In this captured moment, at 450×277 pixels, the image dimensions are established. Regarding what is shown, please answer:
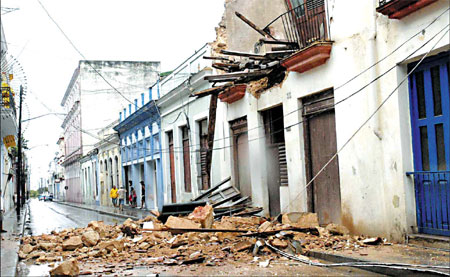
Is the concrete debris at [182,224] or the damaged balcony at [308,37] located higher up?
the damaged balcony at [308,37]

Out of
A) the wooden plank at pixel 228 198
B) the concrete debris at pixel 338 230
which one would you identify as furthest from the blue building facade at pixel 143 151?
the concrete debris at pixel 338 230

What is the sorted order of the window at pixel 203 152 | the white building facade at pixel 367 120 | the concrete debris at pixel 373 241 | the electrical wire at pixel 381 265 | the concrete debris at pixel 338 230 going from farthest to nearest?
the window at pixel 203 152, the concrete debris at pixel 338 230, the concrete debris at pixel 373 241, the white building facade at pixel 367 120, the electrical wire at pixel 381 265

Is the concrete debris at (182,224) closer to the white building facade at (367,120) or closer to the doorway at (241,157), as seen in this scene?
the white building facade at (367,120)

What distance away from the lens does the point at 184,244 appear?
923 centimetres

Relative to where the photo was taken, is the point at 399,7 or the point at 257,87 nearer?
the point at 399,7

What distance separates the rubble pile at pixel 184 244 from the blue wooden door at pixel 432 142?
103cm

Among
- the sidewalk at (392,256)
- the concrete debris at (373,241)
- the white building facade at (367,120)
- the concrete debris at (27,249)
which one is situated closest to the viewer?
the sidewalk at (392,256)

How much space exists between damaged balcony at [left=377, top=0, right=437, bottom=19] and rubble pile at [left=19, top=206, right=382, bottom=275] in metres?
3.53

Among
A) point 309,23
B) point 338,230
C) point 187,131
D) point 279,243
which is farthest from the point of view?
point 187,131

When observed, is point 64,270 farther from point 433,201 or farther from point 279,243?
point 433,201

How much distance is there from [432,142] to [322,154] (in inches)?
119

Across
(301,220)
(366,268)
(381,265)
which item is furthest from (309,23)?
(381,265)

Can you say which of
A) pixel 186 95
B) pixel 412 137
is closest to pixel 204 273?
pixel 412 137

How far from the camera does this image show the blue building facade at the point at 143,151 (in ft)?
74.3
